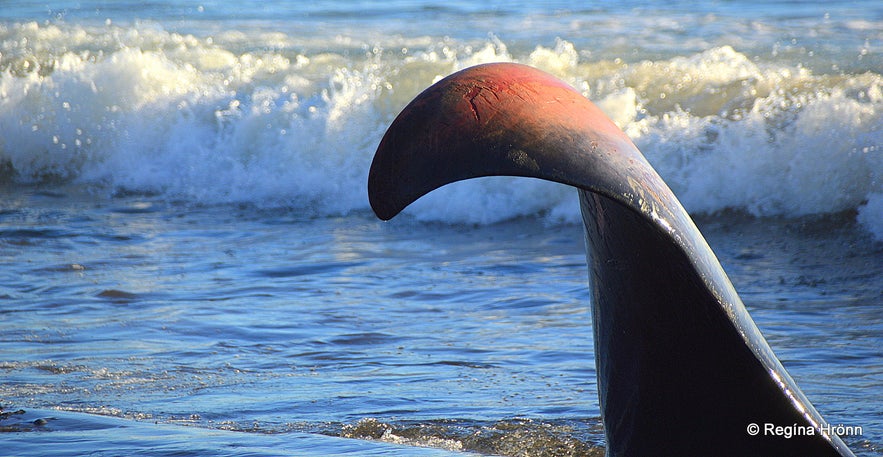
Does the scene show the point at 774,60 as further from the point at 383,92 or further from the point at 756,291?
the point at 756,291

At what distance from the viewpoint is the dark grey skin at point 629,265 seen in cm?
131

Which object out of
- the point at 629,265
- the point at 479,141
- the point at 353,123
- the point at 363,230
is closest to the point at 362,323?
the point at 363,230

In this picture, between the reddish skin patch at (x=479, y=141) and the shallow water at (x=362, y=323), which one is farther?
the shallow water at (x=362, y=323)

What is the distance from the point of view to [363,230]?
744cm

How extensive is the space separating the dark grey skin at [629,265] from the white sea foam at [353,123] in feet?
17.5

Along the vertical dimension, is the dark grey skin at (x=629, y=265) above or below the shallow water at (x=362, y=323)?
above

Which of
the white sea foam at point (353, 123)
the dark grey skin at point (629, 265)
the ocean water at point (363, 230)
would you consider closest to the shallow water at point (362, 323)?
the ocean water at point (363, 230)

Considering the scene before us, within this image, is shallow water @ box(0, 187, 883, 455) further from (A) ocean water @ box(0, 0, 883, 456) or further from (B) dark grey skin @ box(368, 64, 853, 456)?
→ (B) dark grey skin @ box(368, 64, 853, 456)

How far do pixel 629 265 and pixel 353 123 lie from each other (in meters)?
7.72

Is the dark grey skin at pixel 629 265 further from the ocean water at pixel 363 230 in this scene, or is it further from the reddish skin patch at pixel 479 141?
the ocean water at pixel 363 230

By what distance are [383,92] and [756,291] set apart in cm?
471

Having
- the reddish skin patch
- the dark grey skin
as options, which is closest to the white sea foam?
the dark grey skin

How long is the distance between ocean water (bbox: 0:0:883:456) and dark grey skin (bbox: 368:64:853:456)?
4.71 feet

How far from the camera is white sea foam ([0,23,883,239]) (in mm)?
7332
